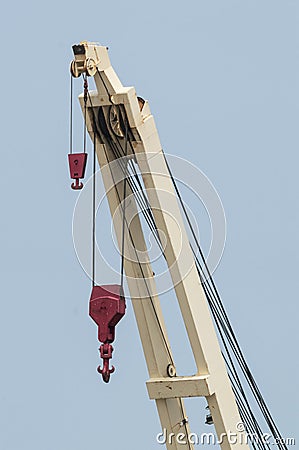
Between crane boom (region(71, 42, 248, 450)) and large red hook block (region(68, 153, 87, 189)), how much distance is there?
0.27 metres

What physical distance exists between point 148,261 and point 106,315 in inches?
23.6

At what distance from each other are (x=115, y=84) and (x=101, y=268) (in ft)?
2.52

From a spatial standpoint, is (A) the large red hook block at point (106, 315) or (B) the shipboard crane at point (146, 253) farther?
(B) the shipboard crane at point (146, 253)

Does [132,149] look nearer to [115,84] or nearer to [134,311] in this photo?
[115,84]

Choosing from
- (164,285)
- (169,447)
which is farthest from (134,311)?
(169,447)

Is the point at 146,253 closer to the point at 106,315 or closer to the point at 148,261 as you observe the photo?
the point at 148,261

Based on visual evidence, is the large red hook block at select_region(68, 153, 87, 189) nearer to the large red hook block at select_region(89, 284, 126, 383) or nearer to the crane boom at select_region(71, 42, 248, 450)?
the crane boom at select_region(71, 42, 248, 450)

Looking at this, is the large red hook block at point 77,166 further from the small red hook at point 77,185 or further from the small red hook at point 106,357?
the small red hook at point 106,357

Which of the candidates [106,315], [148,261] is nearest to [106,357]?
[106,315]

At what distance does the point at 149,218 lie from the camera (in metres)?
6.54

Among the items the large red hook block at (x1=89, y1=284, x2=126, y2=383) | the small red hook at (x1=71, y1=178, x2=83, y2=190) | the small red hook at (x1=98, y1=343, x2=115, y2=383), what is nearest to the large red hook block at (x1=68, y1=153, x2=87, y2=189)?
the small red hook at (x1=71, y1=178, x2=83, y2=190)

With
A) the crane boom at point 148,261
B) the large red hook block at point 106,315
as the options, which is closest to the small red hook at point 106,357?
the large red hook block at point 106,315

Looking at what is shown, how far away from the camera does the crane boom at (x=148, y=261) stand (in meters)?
6.22

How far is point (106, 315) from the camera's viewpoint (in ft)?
19.8
